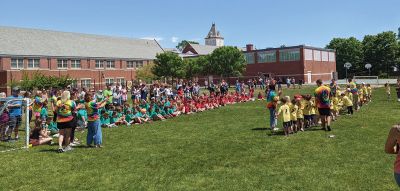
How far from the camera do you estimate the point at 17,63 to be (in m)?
51.5

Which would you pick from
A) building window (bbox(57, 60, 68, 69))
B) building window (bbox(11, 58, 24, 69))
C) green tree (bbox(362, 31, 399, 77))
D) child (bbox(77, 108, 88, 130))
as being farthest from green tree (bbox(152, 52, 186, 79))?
child (bbox(77, 108, 88, 130))

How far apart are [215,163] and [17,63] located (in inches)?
1964

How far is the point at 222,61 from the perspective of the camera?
6850 centimetres

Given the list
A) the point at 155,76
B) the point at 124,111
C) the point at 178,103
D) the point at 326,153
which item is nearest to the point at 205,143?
the point at 326,153

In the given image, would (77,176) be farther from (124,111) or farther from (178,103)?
(178,103)

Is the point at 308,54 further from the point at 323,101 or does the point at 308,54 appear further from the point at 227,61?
the point at 323,101

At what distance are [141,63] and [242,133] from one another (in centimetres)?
5818

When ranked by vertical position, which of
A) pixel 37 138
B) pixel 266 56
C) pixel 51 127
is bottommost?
pixel 37 138

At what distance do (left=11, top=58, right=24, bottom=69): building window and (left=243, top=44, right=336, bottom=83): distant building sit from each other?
129ft

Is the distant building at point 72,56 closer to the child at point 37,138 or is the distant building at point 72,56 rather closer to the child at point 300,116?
the child at point 37,138

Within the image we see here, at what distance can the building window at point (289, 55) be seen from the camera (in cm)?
6719

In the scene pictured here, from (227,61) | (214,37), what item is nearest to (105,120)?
(227,61)

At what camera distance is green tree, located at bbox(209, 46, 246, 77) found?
222 feet

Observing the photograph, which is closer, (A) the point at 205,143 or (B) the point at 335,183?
(B) the point at 335,183
